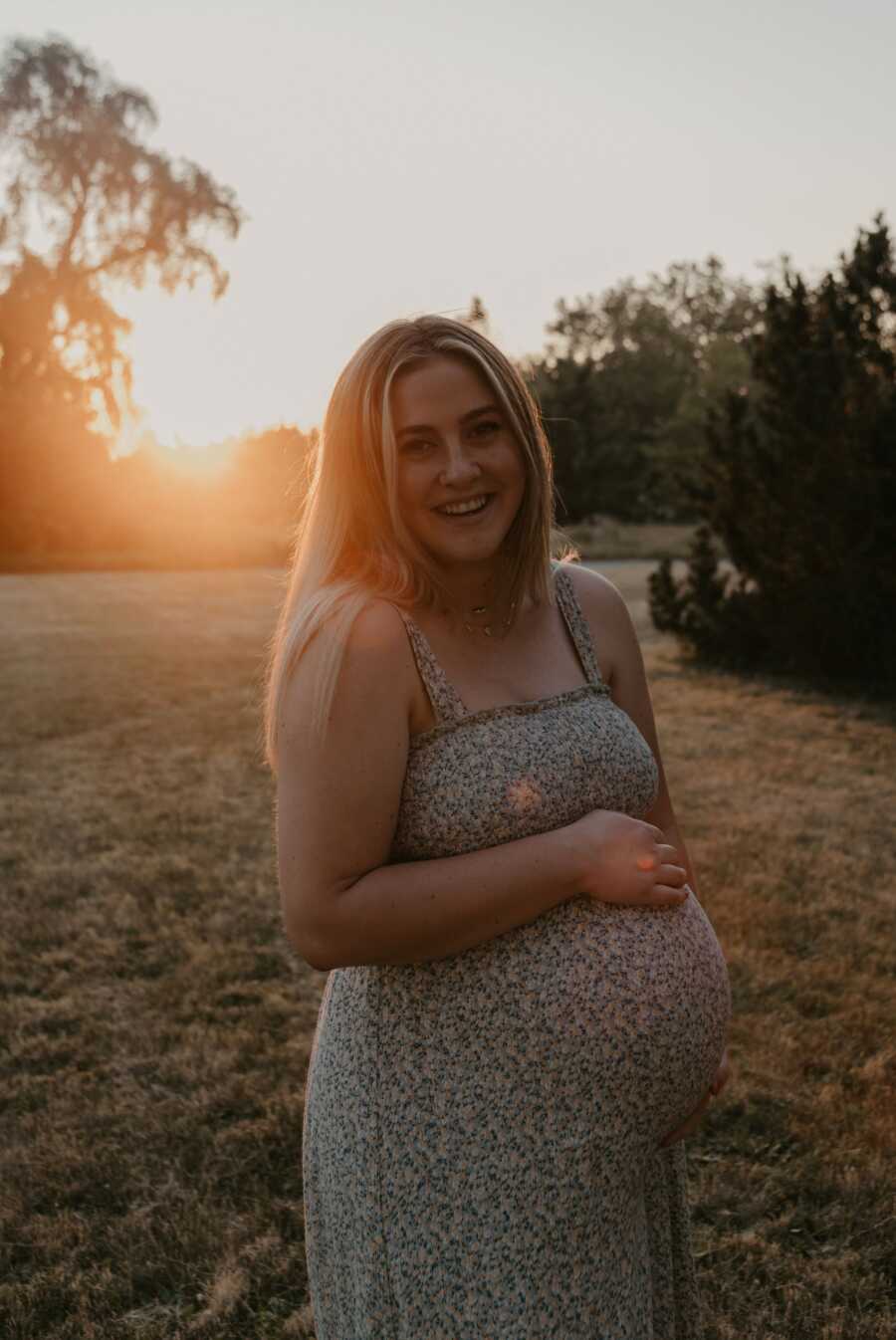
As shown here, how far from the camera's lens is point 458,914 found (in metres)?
1.37

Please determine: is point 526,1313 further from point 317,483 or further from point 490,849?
point 317,483

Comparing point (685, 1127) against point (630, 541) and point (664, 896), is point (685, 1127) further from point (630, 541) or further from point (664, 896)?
point (630, 541)

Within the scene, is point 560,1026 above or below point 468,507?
below

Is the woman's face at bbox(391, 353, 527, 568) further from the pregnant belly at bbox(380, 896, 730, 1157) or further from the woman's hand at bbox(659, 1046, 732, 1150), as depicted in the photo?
the woman's hand at bbox(659, 1046, 732, 1150)

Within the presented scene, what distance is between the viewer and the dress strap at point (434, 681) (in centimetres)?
146

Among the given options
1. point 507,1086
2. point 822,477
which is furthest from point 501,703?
point 822,477

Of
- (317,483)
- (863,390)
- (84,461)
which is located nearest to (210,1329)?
(317,483)

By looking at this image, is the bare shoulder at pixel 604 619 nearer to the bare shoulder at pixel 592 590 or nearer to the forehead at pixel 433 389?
the bare shoulder at pixel 592 590

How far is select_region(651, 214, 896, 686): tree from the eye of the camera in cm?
938

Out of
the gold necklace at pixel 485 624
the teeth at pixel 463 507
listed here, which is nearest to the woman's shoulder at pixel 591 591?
the gold necklace at pixel 485 624

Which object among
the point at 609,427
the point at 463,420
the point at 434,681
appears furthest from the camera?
the point at 609,427

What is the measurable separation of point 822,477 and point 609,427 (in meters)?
35.1

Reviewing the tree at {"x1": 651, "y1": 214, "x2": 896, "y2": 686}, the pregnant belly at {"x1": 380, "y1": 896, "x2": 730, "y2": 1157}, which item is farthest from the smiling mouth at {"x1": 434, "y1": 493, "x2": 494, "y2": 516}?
the tree at {"x1": 651, "y1": 214, "x2": 896, "y2": 686}

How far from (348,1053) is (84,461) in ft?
88.4
